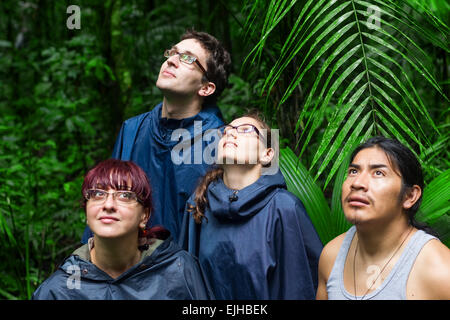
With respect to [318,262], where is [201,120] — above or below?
above

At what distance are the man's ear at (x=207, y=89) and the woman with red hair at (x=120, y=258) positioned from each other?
2.61 feet

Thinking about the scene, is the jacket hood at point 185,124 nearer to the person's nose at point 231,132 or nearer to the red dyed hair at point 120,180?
the person's nose at point 231,132

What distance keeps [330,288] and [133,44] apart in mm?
4681

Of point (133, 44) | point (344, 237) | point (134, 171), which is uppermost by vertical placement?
point (133, 44)

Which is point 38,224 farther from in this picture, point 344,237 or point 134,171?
point 344,237

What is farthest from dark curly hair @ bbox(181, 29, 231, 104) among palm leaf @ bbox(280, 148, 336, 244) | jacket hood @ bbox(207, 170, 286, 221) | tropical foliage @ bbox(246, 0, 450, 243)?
jacket hood @ bbox(207, 170, 286, 221)

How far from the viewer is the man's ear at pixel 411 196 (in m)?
1.90

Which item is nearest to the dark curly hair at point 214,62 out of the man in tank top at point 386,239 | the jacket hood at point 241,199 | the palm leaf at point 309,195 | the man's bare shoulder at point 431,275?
the palm leaf at point 309,195

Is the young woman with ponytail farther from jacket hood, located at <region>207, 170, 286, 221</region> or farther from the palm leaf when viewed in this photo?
the palm leaf

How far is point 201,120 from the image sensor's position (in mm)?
2766

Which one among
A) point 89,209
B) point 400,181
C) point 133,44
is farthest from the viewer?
point 133,44

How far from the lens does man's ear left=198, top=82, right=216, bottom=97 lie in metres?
2.83

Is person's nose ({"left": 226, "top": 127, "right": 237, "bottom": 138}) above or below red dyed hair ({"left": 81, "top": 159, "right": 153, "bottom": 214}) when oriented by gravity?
above
